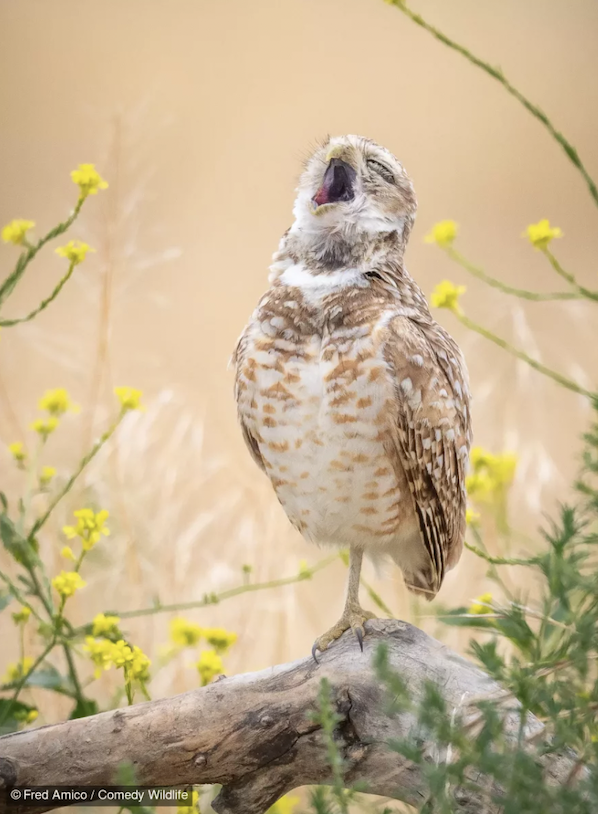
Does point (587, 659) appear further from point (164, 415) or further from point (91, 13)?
point (91, 13)

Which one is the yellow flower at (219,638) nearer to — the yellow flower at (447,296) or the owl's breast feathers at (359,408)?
the owl's breast feathers at (359,408)

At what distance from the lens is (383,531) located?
1.17 metres

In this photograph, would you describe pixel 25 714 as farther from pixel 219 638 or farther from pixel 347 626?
pixel 347 626

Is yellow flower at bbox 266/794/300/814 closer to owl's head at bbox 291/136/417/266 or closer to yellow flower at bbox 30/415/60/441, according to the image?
yellow flower at bbox 30/415/60/441

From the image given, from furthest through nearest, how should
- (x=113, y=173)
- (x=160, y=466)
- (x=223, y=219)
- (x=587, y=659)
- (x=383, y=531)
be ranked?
(x=223, y=219), (x=160, y=466), (x=113, y=173), (x=383, y=531), (x=587, y=659)

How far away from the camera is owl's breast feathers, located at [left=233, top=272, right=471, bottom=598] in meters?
1.08

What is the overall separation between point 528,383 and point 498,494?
0.49 m

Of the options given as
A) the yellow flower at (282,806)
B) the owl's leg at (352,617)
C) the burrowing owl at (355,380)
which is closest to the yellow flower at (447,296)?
the burrowing owl at (355,380)

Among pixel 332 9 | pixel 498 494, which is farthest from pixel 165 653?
Answer: pixel 332 9

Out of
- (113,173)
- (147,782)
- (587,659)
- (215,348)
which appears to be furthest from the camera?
(215,348)

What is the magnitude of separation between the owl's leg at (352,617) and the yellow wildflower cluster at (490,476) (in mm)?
184

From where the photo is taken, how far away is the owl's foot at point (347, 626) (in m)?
1.17

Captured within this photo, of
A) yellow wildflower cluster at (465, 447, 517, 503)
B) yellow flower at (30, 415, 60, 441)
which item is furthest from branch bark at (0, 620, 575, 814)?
yellow flower at (30, 415, 60, 441)

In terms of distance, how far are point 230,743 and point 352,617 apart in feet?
0.87
